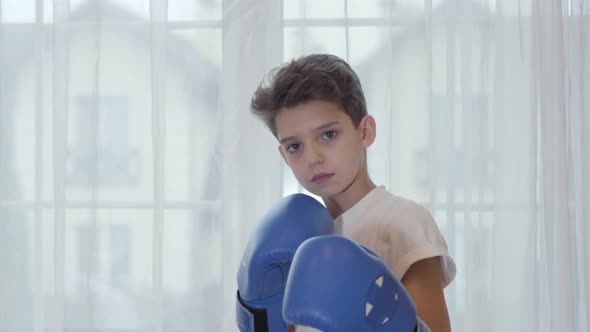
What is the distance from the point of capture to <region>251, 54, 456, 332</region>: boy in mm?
924

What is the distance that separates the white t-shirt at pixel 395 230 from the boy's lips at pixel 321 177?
0.06 meters

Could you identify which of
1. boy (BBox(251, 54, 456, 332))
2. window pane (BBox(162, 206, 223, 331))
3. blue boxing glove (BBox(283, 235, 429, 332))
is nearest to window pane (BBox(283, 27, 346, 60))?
window pane (BBox(162, 206, 223, 331))

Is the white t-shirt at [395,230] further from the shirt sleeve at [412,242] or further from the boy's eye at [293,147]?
the boy's eye at [293,147]

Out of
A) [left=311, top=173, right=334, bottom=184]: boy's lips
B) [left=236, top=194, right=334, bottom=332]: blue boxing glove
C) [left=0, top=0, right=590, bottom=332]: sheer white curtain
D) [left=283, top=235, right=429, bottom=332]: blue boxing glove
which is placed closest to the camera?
[left=283, top=235, right=429, bottom=332]: blue boxing glove

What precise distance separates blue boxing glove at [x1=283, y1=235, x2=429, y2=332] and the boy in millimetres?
154

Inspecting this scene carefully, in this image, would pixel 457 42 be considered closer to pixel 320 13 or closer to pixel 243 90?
pixel 320 13

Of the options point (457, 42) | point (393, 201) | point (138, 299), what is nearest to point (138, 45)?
point (138, 299)

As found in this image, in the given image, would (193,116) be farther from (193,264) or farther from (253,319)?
(253,319)

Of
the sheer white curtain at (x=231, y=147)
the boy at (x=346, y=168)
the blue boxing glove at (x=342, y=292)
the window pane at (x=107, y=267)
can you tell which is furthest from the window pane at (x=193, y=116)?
the blue boxing glove at (x=342, y=292)

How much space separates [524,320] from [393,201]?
3.10 feet

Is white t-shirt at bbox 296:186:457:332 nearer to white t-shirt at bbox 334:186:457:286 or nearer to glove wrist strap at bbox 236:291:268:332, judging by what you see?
white t-shirt at bbox 334:186:457:286

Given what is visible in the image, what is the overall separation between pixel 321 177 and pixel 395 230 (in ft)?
0.40

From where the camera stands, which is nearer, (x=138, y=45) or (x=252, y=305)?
(x=252, y=305)

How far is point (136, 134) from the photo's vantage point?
184cm
